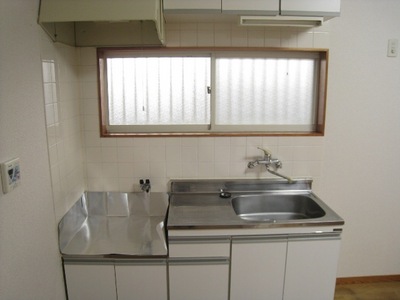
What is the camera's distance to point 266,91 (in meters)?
2.40

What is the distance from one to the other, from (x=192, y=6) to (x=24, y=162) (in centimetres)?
124

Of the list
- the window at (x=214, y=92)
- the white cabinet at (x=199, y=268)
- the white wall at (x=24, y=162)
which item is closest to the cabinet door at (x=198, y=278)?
the white cabinet at (x=199, y=268)

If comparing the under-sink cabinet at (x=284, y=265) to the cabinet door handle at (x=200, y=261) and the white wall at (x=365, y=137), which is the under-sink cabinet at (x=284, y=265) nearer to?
the cabinet door handle at (x=200, y=261)

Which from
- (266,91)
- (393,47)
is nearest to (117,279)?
(266,91)

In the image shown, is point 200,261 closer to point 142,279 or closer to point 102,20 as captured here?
point 142,279

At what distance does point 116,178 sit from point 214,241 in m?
0.90

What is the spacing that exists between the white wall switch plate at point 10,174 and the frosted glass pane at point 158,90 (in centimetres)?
107

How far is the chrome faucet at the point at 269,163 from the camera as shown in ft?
7.59

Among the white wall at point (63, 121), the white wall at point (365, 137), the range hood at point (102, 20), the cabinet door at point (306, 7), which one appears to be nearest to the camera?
the range hood at point (102, 20)

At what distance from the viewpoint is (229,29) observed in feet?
7.23

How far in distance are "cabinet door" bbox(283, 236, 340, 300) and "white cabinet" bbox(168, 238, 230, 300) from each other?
408 millimetres

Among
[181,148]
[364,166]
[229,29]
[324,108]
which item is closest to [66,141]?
[181,148]

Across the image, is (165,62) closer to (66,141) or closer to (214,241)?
(66,141)

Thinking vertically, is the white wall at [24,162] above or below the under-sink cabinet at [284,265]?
above
